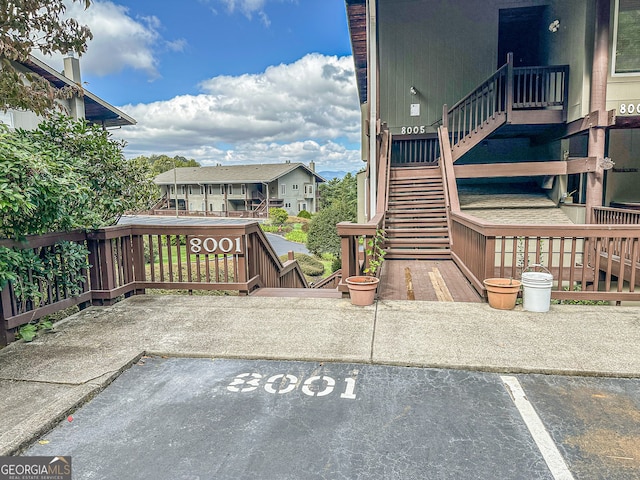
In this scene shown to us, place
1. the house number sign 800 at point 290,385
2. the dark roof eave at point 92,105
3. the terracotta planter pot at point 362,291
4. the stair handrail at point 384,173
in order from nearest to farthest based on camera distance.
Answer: the house number sign 800 at point 290,385, the terracotta planter pot at point 362,291, the stair handrail at point 384,173, the dark roof eave at point 92,105

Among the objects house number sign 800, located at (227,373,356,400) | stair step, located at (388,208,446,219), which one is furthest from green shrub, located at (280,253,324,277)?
house number sign 800, located at (227,373,356,400)

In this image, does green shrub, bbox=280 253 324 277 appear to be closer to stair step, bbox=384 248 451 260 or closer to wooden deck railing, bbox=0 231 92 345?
stair step, bbox=384 248 451 260

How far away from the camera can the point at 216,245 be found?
5.23 metres

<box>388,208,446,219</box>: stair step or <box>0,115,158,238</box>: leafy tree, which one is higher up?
<box>0,115,158,238</box>: leafy tree

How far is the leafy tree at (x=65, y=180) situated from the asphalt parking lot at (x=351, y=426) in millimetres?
1735

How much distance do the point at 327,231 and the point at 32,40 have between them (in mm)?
18088

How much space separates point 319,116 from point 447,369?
50100 mm

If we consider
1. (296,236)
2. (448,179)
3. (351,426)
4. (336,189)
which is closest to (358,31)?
(448,179)

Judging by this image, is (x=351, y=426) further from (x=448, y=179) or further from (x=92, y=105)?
(x=92, y=105)

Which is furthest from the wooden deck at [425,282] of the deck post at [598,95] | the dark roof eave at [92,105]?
the dark roof eave at [92,105]

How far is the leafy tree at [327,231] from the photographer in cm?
2162

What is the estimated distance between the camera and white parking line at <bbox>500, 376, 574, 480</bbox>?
1.99 metres

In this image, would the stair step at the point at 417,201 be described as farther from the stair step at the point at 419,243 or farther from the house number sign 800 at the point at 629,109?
the house number sign 800 at the point at 629,109

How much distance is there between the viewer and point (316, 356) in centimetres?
333
